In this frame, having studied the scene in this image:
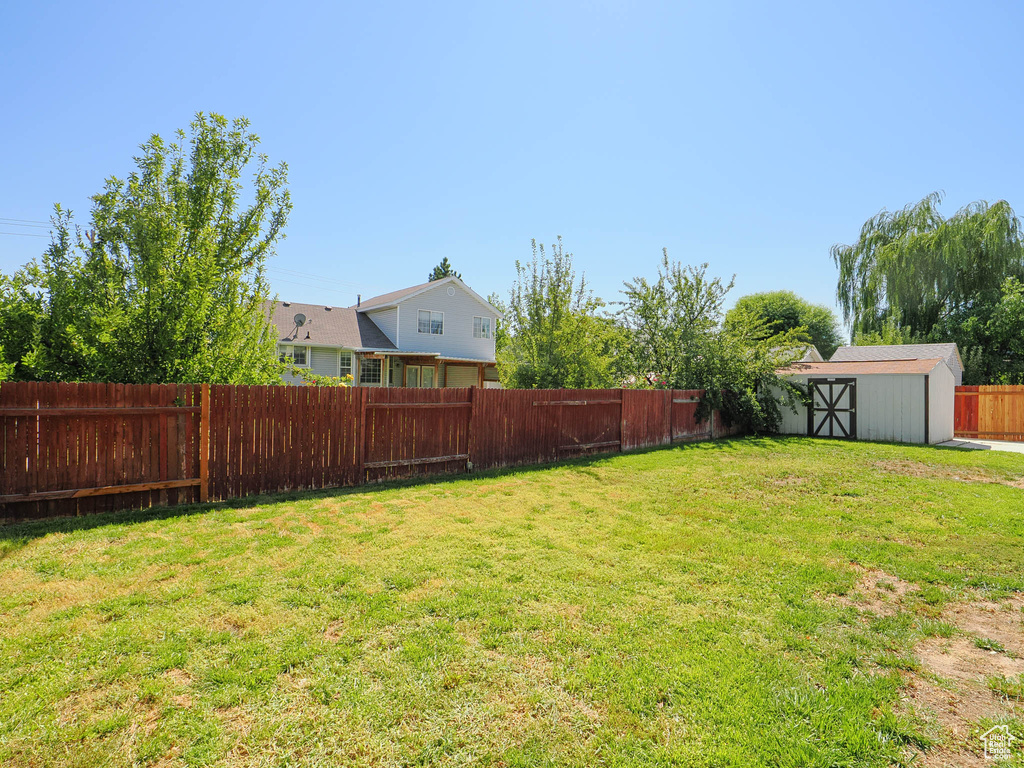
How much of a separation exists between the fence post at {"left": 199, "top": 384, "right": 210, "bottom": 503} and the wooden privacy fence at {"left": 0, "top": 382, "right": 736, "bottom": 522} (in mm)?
13

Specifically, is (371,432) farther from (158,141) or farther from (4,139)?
(4,139)

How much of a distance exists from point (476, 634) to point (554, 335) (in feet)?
32.6

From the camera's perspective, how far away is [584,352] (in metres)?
12.8

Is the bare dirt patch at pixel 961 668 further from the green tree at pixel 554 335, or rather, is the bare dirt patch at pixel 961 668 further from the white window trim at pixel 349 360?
the white window trim at pixel 349 360

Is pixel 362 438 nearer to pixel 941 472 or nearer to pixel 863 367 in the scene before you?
pixel 941 472

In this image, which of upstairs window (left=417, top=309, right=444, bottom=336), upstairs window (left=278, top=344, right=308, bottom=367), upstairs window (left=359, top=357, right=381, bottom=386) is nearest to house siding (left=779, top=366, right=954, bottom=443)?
upstairs window (left=417, top=309, right=444, bottom=336)

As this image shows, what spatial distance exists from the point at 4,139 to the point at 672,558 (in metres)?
15.2

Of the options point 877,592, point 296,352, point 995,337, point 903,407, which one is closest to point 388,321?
point 296,352

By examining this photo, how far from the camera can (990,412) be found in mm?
17578

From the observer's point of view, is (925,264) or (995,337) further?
(925,264)

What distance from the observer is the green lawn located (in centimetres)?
216

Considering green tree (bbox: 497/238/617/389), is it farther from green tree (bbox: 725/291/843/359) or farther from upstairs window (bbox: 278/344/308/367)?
green tree (bbox: 725/291/843/359)

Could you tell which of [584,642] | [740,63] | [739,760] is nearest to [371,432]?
[584,642]

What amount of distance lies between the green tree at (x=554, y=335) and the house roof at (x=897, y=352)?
17335 millimetres
